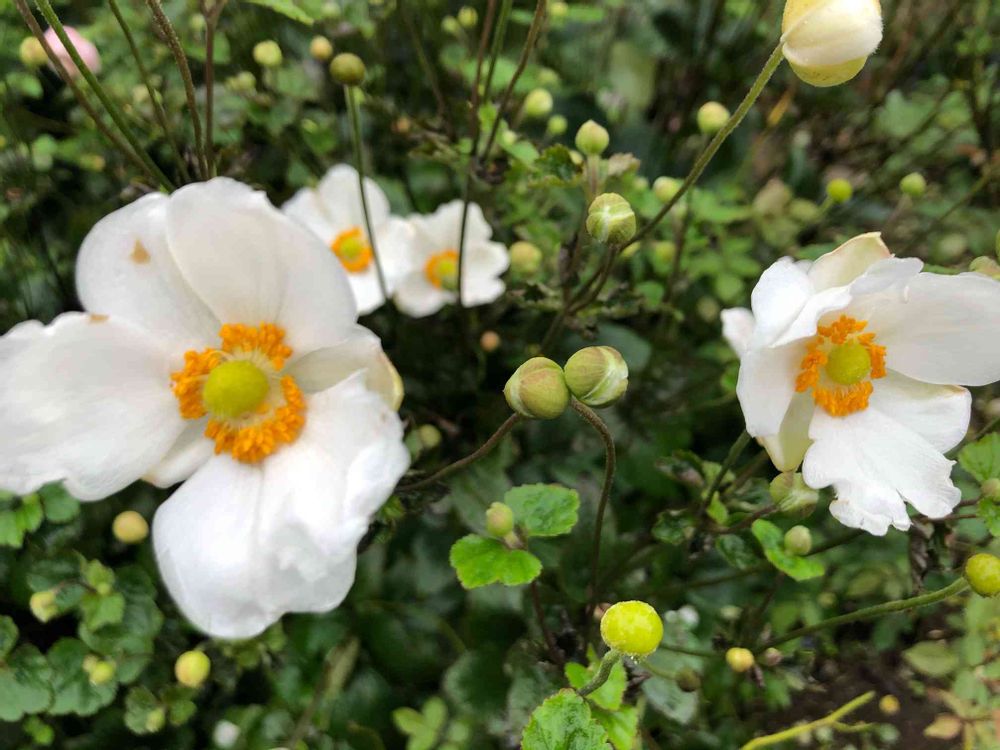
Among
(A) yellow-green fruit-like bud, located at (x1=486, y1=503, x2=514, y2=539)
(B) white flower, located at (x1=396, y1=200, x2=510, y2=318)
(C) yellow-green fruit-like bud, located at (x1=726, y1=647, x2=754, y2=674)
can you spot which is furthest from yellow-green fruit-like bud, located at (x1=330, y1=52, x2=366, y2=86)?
(C) yellow-green fruit-like bud, located at (x1=726, y1=647, x2=754, y2=674)

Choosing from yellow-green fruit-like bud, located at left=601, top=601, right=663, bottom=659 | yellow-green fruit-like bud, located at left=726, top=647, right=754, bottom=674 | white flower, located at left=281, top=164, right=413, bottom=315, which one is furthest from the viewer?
white flower, located at left=281, top=164, right=413, bottom=315

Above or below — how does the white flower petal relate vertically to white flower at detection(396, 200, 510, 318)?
above

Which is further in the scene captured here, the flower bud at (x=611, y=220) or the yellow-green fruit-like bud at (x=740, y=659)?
the yellow-green fruit-like bud at (x=740, y=659)

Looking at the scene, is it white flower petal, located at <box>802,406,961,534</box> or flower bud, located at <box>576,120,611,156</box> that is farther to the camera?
flower bud, located at <box>576,120,611,156</box>

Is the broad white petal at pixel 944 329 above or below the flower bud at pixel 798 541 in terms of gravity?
above

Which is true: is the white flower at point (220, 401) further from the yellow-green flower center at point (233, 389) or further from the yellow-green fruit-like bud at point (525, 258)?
the yellow-green fruit-like bud at point (525, 258)

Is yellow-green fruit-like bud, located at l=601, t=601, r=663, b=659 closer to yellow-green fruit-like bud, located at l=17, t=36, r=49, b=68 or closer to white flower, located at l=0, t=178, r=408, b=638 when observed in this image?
white flower, located at l=0, t=178, r=408, b=638

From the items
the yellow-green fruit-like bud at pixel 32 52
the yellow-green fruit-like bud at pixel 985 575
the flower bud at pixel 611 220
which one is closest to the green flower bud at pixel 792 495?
the yellow-green fruit-like bud at pixel 985 575
